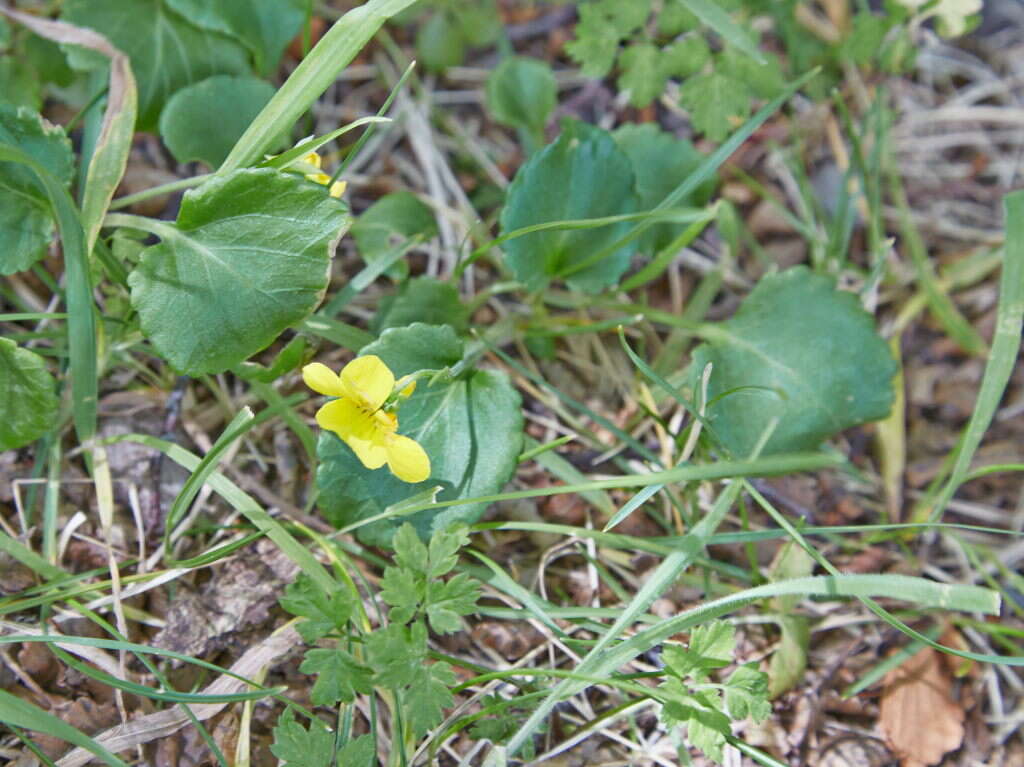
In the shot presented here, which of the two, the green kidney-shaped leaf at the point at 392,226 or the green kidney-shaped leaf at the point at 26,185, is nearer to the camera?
the green kidney-shaped leaf at the point at 26,185

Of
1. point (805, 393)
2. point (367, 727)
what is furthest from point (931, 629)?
point (367, 727)

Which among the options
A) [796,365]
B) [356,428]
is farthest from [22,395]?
[796,365]

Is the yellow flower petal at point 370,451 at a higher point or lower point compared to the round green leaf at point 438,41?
lower

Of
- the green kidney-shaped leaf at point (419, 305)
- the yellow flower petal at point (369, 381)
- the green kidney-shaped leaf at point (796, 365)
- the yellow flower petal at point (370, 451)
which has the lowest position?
the green kidney-shaped leaf at point (796, 365)

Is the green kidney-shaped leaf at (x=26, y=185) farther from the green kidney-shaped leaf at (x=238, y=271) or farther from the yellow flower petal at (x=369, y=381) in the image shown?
the yellow flower petal at (x=369, y=381)

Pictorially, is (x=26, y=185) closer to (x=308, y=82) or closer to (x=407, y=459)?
(x=308, y=82)

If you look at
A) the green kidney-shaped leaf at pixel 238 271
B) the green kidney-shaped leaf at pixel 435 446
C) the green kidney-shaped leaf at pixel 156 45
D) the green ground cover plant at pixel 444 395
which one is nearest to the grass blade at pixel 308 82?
the green ground cover plant at pixel 444 395

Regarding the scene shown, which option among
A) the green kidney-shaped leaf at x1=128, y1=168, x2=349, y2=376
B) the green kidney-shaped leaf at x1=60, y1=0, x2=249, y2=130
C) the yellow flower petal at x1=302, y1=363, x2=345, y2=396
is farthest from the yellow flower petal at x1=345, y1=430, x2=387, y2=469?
the green kidney-shaped leaf at x1=60, y1=0, x2=249, y2=130

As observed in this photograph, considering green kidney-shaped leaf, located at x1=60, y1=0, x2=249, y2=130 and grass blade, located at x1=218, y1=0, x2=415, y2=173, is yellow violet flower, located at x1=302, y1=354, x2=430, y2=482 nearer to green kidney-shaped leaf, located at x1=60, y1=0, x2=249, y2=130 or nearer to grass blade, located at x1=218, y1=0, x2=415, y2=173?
grass blade, located at x1=218, y1=0, x2=415, y2=173
